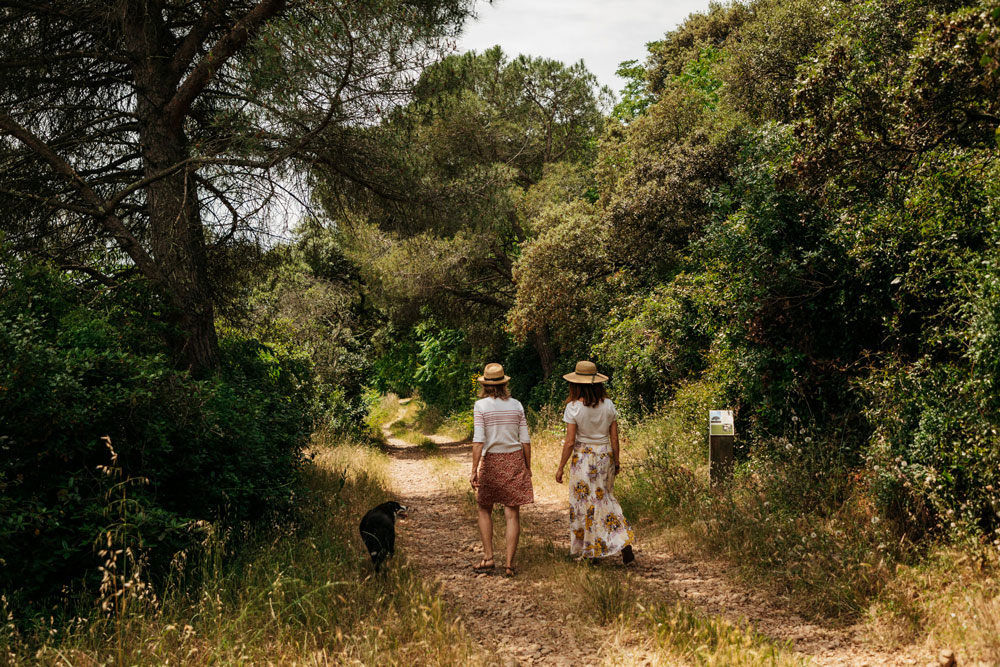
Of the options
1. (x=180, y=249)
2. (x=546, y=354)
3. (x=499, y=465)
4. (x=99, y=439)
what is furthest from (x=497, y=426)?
(x=546, y=354)

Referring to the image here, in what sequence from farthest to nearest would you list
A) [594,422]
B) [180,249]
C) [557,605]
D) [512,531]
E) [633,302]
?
[633,302] → [180,249] → [594,422] → [512,531] → [557,605]

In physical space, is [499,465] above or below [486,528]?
above

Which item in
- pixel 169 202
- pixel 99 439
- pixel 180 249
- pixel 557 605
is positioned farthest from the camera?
pixel 169 202

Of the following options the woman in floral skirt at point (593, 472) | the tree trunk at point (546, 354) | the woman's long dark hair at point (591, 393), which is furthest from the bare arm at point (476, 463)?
the tree trunk at point (546, 354)

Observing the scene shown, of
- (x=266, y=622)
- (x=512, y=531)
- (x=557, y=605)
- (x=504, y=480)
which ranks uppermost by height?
(x=504, y=480)

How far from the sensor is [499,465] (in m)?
5.80

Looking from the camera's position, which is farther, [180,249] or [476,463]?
[180,249]

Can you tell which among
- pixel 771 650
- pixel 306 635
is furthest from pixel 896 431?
pixel 306 635

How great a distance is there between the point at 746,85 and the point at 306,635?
44.5 feet

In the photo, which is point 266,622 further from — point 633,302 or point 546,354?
point 546,354

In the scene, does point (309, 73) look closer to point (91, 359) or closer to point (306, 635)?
point (91, 359)

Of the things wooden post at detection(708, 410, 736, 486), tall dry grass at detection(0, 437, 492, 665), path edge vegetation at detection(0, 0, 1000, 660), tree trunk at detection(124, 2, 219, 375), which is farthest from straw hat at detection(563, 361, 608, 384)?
tree trunk at detection(124, 2, 219, 375)

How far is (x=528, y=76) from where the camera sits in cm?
2027

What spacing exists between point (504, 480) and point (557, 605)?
4.04 ft
